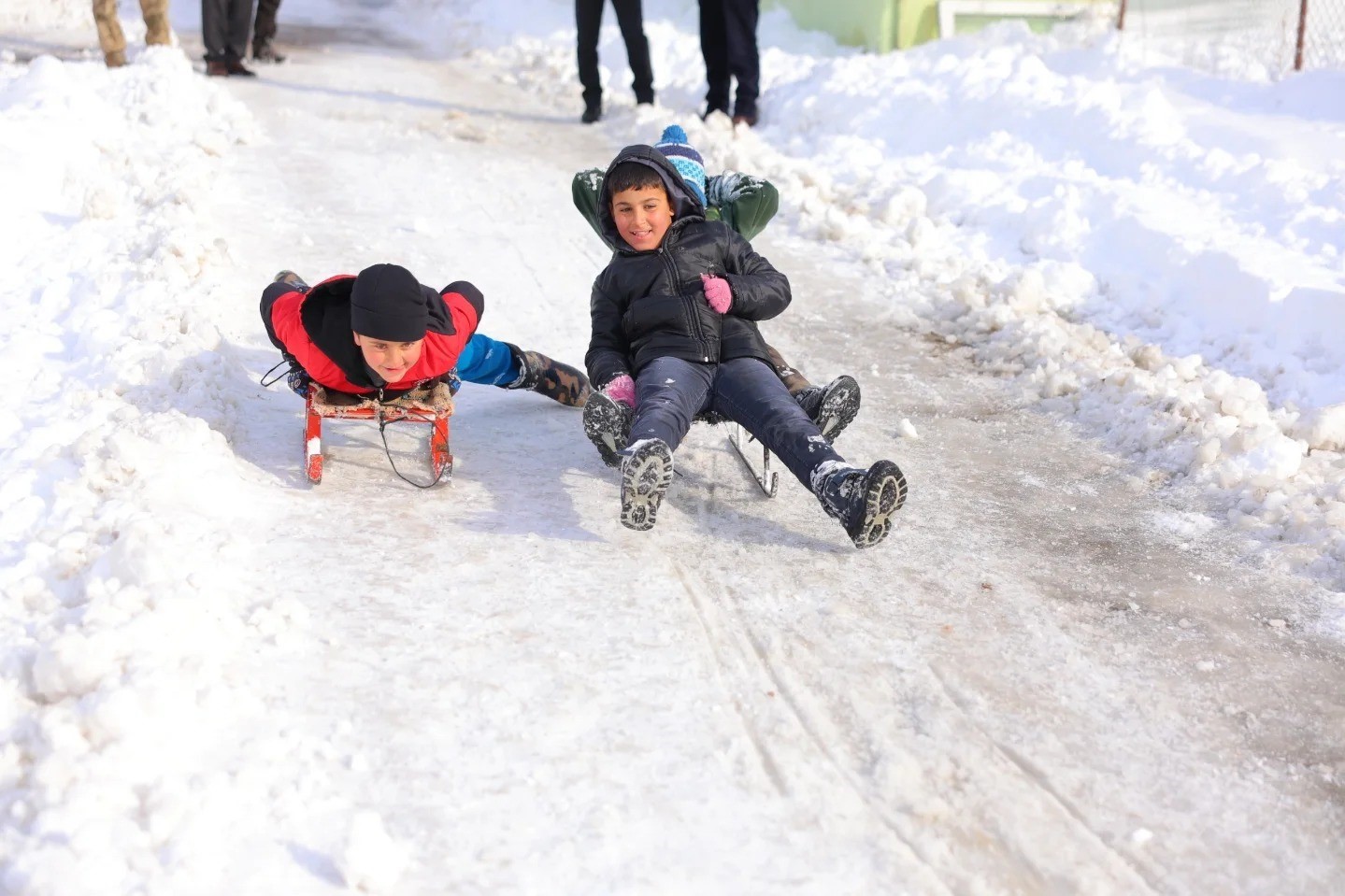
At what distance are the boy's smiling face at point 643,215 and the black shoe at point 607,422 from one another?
23.1 inches

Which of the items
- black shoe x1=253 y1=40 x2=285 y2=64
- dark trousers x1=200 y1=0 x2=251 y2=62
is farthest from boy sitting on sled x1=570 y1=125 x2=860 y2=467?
black shoe x1=253 y1=40 x2=285 y2=64

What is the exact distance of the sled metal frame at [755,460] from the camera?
3.87 m

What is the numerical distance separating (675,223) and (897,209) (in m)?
3.07

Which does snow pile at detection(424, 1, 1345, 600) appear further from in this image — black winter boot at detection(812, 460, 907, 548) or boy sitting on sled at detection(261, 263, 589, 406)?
boy sitting on sled at detection(261, 263, 589, 406)

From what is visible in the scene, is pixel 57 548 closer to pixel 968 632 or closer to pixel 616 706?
pixel 616 706

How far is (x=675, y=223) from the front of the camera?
4012 millimetres

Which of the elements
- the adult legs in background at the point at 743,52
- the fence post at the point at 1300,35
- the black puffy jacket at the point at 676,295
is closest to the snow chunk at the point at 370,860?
the black puffy jacket at the point at 676,295

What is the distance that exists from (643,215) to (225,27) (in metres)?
7.54

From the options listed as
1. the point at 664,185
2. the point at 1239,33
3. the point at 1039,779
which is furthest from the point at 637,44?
the point at 1039,779

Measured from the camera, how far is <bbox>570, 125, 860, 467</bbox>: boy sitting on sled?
11.9 ft

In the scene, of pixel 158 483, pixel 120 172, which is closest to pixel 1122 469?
pixel 158 483

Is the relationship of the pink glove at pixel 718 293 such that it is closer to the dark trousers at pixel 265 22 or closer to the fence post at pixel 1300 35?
the fence post at pixel 1300 35

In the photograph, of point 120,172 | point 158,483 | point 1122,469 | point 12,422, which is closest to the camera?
point 158,483

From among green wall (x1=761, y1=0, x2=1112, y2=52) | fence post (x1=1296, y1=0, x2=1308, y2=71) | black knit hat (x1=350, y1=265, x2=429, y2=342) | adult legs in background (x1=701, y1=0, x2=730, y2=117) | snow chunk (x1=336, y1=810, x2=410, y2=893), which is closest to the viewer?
snow chunk (x1=336, y1=810, x2=410, y2=893)
